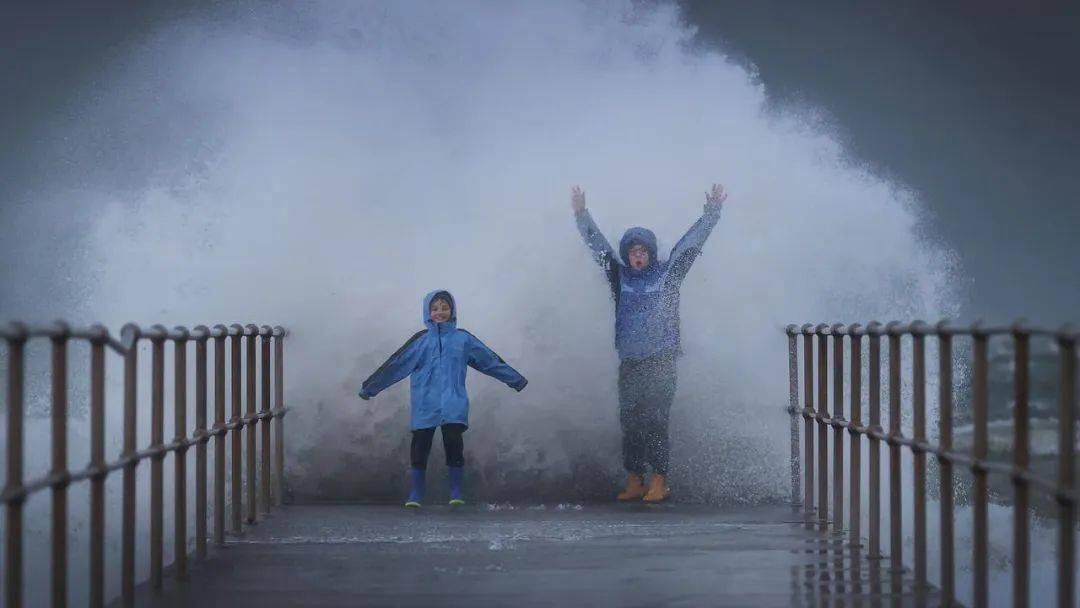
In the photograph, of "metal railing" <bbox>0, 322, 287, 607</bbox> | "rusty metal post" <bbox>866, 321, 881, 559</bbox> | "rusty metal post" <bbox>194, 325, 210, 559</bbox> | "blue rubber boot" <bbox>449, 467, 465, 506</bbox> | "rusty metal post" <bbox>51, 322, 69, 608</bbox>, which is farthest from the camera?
"blue rubber boot" <bbox>449, 467, 465, 506</bbox>

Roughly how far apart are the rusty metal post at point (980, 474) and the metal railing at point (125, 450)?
2.62 m

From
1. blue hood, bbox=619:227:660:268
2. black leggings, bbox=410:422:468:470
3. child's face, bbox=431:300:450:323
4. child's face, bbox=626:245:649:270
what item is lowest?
black leggings, bbox=410:422:468:470

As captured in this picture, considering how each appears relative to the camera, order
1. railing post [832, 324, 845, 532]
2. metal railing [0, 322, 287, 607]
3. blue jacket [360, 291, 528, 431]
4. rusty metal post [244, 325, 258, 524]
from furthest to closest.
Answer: blue jacket [360, 291, 528, 431] → rusty metal post [244, 325, 258, 524] → railing post [832, 324, 845, 532] → metal railing [0, 322, 287, 607]

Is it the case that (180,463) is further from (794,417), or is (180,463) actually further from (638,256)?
(794,417)

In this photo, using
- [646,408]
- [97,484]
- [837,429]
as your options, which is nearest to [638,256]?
[646,408]

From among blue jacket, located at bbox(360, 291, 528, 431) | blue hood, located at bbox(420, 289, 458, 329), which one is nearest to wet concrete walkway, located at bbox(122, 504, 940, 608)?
blue jacket, located at bbox(360, 291, 528, 431)

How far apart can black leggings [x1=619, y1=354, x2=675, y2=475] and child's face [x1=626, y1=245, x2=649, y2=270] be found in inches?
21.0

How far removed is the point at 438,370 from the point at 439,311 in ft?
1.10

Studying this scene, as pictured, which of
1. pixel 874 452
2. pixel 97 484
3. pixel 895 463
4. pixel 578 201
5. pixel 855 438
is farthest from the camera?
pixel 578 201

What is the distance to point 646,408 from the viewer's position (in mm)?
9508

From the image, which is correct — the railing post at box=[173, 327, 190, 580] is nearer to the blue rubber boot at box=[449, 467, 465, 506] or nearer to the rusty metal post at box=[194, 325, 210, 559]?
the rusty metal post at box=[194, 325, 210, 559]

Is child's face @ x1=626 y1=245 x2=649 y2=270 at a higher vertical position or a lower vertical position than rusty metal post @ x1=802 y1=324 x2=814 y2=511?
higher

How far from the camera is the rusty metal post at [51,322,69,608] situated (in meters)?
4.53

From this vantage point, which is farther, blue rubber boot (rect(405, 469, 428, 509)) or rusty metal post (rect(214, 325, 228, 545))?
blue rubber boot (rect(405, 469, 428, 509))
